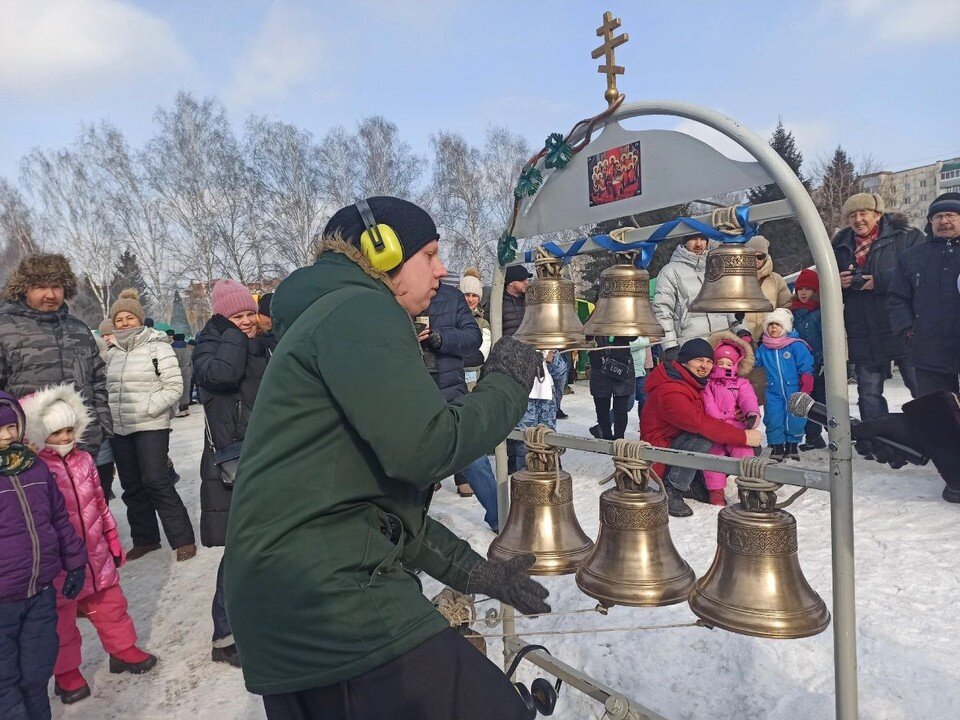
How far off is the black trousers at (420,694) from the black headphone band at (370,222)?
1012 mm

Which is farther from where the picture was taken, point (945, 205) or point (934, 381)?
point (934, 381)

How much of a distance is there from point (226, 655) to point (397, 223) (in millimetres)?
3246

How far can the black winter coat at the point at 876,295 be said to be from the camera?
19.4ft

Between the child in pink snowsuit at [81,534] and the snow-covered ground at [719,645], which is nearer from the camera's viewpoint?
the snow-covered ground at [719,645]

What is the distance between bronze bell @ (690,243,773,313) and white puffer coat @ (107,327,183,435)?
444 centimetres

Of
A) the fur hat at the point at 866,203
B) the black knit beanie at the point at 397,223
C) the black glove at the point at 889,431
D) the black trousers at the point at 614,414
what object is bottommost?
the black trousers at the point at 614,414

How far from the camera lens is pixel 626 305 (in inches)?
107

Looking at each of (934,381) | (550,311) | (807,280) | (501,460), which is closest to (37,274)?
(501,460)

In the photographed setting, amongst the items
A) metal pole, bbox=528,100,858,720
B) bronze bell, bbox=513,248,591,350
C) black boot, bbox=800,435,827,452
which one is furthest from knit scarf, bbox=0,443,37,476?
black boot, bbox=800,435,827,452

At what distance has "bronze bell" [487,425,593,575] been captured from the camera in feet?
9.44

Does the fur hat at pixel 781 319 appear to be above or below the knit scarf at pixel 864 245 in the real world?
below

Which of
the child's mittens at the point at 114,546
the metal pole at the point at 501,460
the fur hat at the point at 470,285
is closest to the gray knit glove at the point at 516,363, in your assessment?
the metal pole at the point at 501,460

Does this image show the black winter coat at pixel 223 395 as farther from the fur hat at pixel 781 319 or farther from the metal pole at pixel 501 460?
the fur hat at pixel 781 319

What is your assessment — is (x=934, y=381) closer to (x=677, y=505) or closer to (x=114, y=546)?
(x=677, y=505)
